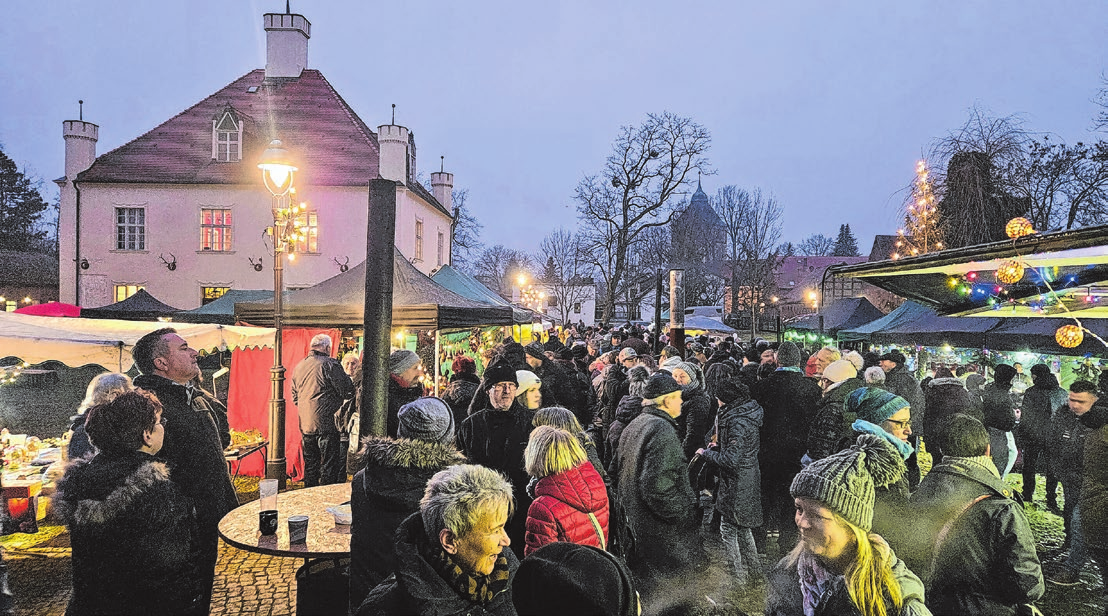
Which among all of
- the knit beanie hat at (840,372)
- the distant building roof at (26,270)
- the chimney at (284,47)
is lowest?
the knit beanie hat at (840,372)

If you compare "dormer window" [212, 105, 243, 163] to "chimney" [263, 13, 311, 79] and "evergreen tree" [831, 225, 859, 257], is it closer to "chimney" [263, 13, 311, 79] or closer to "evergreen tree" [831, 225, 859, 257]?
"chimney" [263, 13, 311, 79]

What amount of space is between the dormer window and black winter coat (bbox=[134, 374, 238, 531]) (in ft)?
73.0

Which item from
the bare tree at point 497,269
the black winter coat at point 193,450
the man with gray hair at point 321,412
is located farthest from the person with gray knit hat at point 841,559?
the bare tree at point 497,269

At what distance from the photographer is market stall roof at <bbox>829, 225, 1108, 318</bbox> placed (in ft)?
10.8

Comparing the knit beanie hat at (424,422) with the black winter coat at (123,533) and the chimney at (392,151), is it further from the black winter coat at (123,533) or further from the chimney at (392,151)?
the chimney at (392,151)

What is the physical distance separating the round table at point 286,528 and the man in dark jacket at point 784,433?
154 inches

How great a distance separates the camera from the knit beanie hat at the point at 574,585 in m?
1.48

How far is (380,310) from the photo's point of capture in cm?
410

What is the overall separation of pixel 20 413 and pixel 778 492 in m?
18.2

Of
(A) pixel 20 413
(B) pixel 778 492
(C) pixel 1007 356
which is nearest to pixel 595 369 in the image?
(B) pixel 778 492

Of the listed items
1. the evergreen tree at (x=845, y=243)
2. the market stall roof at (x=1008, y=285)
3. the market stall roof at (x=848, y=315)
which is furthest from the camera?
the evergreen tree at (x=845, y=243)

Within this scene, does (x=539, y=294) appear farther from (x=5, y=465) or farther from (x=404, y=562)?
(x=404, y=562)

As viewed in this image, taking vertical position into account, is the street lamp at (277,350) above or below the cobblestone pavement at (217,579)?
above

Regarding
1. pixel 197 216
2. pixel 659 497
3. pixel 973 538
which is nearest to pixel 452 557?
pixel 973 538
